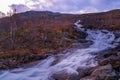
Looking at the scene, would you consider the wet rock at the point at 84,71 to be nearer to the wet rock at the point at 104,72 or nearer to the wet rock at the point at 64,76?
the wet rock at the point at 64,76

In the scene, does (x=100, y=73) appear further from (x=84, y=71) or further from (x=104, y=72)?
(x=84, y=71)

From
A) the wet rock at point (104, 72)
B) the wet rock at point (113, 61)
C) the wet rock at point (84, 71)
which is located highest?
the wet rock at point (113, 61)

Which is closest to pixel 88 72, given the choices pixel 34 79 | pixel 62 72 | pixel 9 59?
pixel 62 72

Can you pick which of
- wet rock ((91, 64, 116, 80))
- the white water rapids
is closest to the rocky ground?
wet rock ((91, 64, 116, 80))

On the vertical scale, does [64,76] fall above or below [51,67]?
below

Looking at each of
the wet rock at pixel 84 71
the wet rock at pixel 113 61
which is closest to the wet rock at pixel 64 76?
the wet rock at pixel 84 71

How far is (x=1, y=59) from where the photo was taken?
31.0 meters

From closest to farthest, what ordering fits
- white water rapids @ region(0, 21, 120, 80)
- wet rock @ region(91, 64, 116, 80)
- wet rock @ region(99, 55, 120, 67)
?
wet rock @ region(91, 64, 116, 80), wet rock @ region(99, 55, 120, 67), white water rapids @ region(0, 21, 120, 80)

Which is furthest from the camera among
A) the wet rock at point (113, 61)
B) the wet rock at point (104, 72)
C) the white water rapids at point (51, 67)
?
the white water rapids at point (51, 67)

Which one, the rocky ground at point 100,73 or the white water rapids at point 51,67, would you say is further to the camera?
the white water rapids at point 51,67

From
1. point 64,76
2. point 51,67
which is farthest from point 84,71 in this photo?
point 51,67

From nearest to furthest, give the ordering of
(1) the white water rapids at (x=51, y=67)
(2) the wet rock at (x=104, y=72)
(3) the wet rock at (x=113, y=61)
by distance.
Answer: (2) the wet rock at (x=104, y=72)
(3) the wet rock at (x=113, y=61)
(1) the white water rapids at (x=51, y=67)

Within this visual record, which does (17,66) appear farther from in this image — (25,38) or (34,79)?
(25,38)

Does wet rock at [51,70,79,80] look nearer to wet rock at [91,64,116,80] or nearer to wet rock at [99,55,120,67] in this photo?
wet rock at [91,64,116,80]
